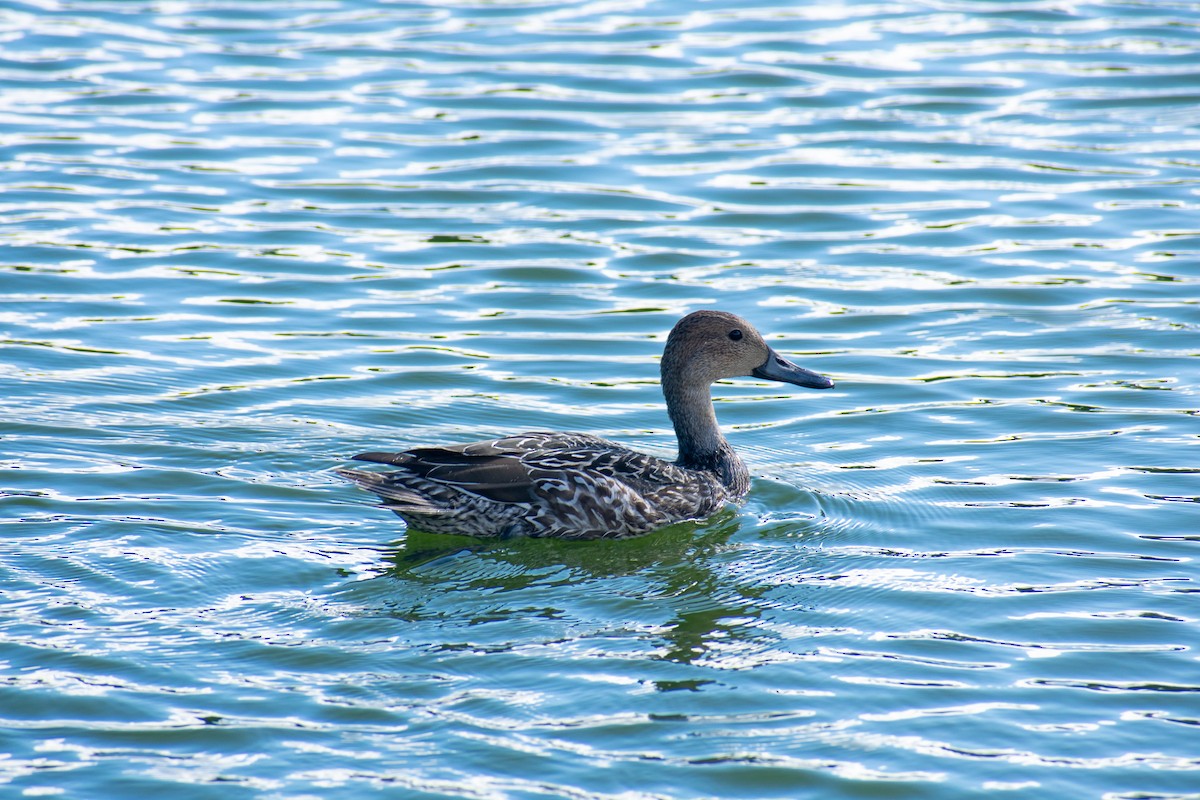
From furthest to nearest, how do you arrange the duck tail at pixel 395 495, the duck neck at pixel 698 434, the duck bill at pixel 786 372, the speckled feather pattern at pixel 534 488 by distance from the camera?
the duck bill at pixel 786 372, the duck neck at pixel 698 434, the speckled feather pattern at pixel 534 488, the duck tail at pixel 395 495

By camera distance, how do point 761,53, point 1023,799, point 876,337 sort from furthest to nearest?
1. point 761,53
2. point 876,337
3. point 1023,799

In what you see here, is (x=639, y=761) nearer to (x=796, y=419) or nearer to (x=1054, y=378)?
(x=796, y=419)

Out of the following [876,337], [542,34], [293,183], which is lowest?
[876,337]

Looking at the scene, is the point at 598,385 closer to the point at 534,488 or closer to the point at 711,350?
the point at 711,350

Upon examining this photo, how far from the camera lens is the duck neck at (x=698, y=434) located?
30.3ft

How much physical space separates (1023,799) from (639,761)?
4.70 feet

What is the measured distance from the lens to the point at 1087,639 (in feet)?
24.0

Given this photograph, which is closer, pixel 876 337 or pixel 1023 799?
pixel 1023 799

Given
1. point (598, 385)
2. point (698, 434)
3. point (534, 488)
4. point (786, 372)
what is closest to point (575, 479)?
point (534, 488)

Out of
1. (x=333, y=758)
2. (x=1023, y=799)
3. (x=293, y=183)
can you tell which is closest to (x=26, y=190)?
(x=293, y=183)

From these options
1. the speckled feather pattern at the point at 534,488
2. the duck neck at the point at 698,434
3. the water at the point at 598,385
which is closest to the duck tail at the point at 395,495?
the speckled feather pattern at the point at 534,488

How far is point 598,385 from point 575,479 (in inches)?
97.2

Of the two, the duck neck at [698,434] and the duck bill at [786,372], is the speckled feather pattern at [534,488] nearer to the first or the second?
the duck neck at [698,434]

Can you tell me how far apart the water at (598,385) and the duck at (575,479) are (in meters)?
0.15
